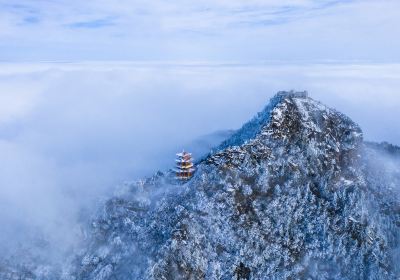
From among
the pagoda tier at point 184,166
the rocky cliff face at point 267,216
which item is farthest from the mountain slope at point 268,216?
the pagoda tier at point 184,166

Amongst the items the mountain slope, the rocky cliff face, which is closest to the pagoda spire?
the rocky cliff face

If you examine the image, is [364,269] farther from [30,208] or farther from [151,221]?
[30,208]

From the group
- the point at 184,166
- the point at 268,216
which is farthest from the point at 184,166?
the point at 268,216

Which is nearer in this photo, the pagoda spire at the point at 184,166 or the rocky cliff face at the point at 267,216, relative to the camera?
the rocky cliff face at the point at 267,216

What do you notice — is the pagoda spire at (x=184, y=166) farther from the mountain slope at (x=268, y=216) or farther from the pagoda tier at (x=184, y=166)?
the mountain slope at (x=268, y=216)

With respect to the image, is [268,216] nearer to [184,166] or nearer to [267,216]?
[267,216]

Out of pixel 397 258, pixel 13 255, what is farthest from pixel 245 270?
pixel 13 255
